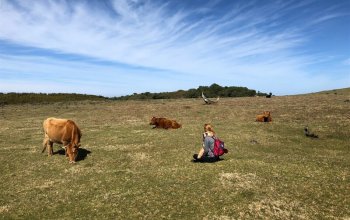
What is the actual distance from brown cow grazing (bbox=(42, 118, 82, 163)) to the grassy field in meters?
0.90

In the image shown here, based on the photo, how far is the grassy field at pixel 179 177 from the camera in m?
15.8

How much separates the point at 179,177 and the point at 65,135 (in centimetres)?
910

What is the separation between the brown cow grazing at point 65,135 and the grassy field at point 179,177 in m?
0.90

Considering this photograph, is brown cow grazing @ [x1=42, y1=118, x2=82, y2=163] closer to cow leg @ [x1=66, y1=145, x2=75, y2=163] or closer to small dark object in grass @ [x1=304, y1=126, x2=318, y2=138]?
cow leg @ [x1=66, y1=145, x2=75, y2=163]

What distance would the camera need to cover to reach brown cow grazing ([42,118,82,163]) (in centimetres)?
2367

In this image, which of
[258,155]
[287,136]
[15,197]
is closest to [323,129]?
[287,136]

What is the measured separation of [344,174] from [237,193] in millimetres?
6949

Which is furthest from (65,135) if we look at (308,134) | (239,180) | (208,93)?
(208,93)

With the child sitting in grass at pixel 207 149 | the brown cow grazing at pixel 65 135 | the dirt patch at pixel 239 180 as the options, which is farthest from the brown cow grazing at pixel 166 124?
the dirt patch at pixel 239 180

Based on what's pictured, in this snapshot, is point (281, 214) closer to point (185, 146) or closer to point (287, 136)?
point (185, 146)

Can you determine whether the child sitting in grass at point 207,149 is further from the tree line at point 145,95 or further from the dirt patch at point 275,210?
the tree line at point 145,95

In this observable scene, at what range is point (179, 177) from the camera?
19719mm

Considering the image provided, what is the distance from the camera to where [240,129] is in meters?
35.1

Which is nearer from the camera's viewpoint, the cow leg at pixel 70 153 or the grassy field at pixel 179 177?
the grassy field at pixel 179 177
